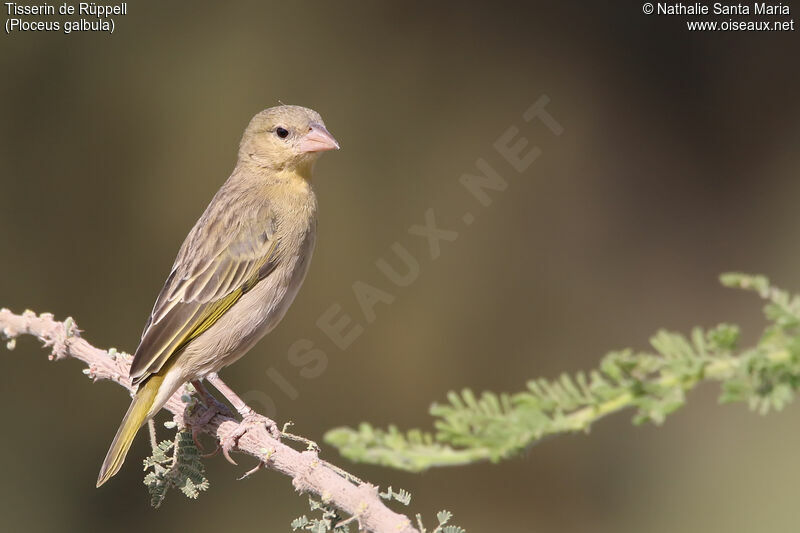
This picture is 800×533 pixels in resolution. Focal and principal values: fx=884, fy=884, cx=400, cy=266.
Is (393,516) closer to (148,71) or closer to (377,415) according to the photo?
(377,415)

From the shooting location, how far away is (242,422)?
10.6ft

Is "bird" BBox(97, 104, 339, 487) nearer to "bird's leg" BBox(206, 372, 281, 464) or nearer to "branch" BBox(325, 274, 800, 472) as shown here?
"bird's leg" BBox(206, 372, 281, 464)

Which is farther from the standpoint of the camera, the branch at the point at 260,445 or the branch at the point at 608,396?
the branch at the point at 260,445

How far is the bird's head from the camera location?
4027 millimetres

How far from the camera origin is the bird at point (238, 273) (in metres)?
3.39

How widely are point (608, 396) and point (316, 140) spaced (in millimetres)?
3178

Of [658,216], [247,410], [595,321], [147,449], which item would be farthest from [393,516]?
[658,216]

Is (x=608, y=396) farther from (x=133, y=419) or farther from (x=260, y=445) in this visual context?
(x=133, y=419)

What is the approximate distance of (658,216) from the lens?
7176 mm

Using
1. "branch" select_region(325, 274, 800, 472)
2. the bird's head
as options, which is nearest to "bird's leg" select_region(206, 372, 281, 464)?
the bird's head

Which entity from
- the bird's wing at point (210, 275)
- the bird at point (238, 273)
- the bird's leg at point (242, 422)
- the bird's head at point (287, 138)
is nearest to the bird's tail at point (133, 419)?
the bird at point (238, 273)

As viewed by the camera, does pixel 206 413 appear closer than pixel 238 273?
Yes

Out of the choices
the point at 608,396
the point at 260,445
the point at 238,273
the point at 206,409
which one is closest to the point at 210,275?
the point at 238,273

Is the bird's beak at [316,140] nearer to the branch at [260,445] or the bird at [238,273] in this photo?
the bird at [238,273]
